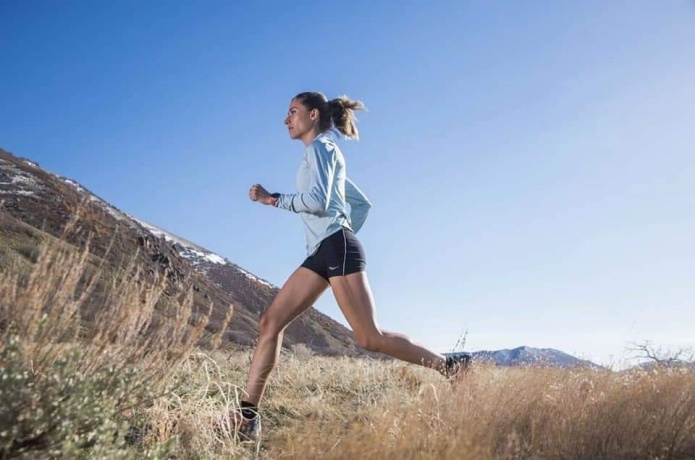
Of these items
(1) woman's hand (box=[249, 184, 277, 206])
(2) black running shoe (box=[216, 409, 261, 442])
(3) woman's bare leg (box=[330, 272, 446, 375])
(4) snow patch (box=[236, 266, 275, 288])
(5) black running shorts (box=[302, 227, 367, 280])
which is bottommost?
(2) black running shoe (box=[216, 409, 261, 442])

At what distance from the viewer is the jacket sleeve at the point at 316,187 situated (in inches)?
153

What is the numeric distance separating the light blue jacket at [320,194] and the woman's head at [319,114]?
144 millimetres

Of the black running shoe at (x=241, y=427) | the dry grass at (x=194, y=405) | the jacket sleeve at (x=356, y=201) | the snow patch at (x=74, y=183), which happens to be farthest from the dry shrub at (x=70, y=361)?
the snow patch at (x=74, y=183)

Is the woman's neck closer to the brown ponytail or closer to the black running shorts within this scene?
the brown ponytail

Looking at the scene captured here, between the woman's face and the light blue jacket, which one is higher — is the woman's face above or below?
above

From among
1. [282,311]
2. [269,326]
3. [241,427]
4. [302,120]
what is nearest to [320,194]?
[302,120]

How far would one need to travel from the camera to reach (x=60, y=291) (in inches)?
92.4

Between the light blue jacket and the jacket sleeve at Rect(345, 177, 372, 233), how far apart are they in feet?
1.09

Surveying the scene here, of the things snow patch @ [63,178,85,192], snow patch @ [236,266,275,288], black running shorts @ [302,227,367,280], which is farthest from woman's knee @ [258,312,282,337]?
snow patch @ [236,266,275,288]

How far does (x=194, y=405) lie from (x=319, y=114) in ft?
7.24

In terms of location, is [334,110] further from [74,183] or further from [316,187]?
[74,183]

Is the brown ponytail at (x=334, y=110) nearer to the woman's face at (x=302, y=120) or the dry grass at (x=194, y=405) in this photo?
the woman's face at (x=302, y=120)

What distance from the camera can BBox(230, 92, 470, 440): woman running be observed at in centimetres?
379

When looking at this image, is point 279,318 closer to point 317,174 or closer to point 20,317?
point 317,174
